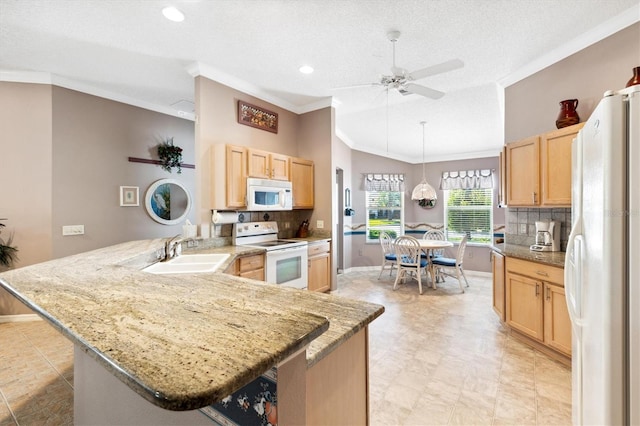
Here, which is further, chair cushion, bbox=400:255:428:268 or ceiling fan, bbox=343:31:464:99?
chair cushion, bbox=400:255:428:268

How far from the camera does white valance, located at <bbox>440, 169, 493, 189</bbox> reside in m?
6.45

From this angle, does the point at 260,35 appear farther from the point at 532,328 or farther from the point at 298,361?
the point at 532,328

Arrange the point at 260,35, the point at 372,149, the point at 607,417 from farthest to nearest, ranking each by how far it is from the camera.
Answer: the point at 372,149 → the point at 260,35 → the point at 607,417

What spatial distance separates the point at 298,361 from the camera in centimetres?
75

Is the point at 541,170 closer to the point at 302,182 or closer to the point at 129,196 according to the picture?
the point at 302,182

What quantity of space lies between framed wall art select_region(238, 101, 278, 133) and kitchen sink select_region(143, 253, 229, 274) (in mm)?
1827

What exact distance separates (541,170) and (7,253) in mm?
5578

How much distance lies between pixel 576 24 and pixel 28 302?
13.0 feet

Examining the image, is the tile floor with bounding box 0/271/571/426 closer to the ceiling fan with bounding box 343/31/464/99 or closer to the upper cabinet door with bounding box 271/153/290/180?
the upper cabinet door with bounding box 271/153/290/180

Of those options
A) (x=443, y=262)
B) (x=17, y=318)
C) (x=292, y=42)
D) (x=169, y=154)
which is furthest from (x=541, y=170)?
(x=17, y=318)

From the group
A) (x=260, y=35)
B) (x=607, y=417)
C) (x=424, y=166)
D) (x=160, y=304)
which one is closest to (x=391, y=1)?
(x=260, y=35)

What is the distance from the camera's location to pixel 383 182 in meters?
6.82

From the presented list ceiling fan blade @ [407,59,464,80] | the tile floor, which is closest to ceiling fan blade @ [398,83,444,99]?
ceiling fan blade @ [407,59,464,80]

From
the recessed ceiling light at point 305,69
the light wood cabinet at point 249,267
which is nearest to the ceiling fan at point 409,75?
the recessed ceiling light at point 305,69
